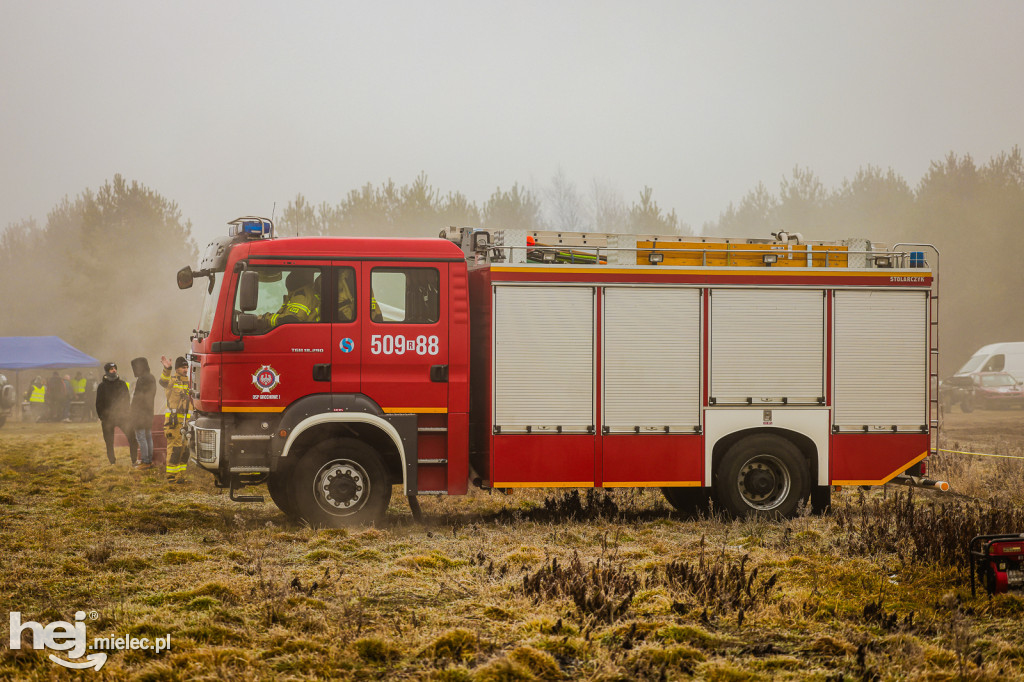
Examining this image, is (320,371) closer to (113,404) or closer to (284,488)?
(284,488)

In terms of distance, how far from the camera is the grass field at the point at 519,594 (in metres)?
5.16

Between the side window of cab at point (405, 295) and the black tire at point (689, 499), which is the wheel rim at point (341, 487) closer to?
the side window of cab at point (405, 295)

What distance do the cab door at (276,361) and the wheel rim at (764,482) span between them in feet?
14.7

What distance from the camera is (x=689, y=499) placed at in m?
10.2

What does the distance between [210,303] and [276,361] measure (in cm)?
108

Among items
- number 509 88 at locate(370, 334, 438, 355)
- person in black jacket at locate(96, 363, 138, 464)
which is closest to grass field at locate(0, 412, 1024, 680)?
number 509 88 at locate(370, 334, 438, 355)

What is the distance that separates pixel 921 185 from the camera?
49.2m

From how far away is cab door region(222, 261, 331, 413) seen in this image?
28.3 feet

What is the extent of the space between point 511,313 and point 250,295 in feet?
8.31

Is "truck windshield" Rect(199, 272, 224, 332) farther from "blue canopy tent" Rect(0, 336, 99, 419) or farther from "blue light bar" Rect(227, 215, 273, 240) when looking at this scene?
"blue canopy tent" Rect(0, 336, 99, 419)

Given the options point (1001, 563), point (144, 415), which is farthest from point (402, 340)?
point (144, 415)

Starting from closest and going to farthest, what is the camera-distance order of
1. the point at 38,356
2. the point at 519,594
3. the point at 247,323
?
the point at 519,594 < the point at 247,323 < the point at 38,356

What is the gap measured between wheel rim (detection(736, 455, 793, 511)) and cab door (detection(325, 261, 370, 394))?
4.18 meters

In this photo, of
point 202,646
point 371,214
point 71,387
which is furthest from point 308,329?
point 371,214
